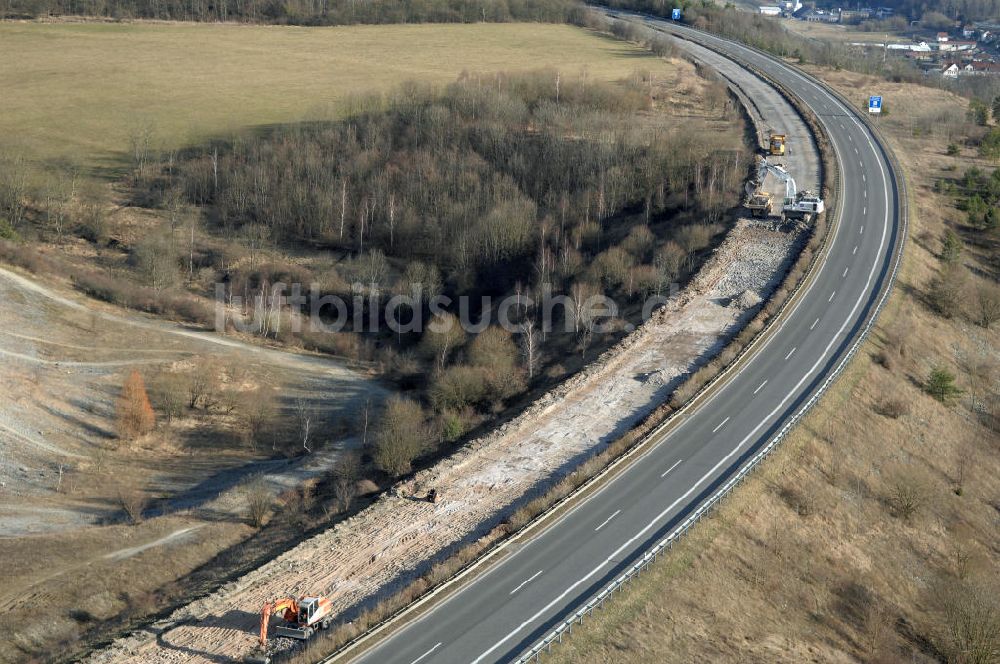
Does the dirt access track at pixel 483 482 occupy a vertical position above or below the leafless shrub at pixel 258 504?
above

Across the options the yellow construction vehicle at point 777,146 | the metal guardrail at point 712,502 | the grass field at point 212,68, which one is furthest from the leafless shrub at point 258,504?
the grass field at point 212,68

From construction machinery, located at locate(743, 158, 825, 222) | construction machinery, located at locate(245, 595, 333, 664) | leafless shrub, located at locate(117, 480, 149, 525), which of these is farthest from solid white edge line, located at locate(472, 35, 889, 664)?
leafless shrub, located at locate(117, 480, 149, 525)

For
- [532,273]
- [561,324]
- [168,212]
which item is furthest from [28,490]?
[168,212]

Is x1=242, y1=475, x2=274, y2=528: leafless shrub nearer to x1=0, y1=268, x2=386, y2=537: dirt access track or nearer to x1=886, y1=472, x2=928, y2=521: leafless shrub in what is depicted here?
x1=0, y1=268, x2=386, y2=537: dirt access track

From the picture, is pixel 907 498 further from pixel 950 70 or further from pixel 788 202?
pixel 950 70

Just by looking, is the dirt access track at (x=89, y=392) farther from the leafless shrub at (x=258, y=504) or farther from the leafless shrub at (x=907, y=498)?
the leafless shrub at (x=907, y=498)
